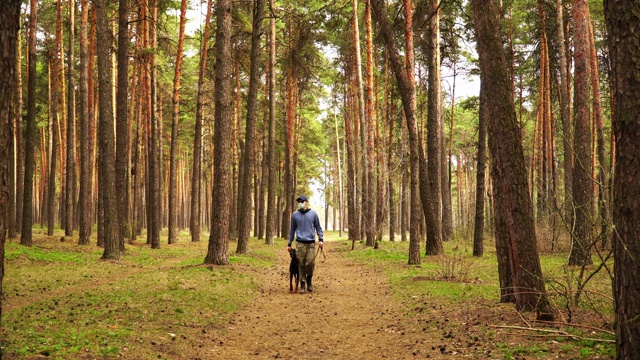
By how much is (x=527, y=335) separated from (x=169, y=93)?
34756mm

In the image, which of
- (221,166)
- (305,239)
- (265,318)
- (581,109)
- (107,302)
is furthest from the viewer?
(221,166)

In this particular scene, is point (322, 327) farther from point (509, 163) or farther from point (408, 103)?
point (408, 103)

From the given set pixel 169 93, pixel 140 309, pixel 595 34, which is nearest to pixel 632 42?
pixel 140 309

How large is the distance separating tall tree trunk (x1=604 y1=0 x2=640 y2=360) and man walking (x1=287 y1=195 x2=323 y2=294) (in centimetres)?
790

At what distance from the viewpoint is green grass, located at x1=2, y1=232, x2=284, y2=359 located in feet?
18.8

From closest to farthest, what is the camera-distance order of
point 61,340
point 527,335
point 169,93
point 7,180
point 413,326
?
1. point 7,180
2. point 61,340
3. point 527,335
4. point 413,326
5. point 169,93

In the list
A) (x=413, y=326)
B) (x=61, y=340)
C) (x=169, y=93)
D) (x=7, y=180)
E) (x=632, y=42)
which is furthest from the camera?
(x=169, y=93)

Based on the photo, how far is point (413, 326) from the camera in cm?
780

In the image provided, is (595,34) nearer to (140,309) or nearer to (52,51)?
(140,309)

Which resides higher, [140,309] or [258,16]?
[258,16]

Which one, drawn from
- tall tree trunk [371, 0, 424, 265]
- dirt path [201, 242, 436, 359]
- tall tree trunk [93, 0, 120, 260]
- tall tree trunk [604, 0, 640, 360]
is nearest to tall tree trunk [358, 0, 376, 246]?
tall tree trunk [371, 0, 424, 265]

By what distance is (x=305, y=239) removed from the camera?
11.7 metres

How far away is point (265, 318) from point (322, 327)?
49.1 inches

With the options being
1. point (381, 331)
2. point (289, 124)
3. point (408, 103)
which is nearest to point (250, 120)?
point (408, 103)
